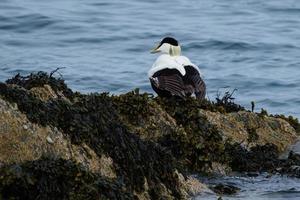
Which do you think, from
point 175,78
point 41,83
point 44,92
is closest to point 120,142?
point 44,92

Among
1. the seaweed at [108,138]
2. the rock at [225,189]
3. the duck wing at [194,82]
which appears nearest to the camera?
the seaweed at [108,138]

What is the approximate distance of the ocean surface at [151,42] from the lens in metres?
15.1

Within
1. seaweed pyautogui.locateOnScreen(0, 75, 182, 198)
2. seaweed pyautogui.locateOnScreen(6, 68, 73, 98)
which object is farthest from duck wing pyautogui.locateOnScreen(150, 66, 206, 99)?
seaweed pyautogui.locateOnScreen(0, 75, 182, 198)

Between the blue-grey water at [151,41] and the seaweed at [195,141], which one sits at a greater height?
the blue-grey water at [151,41]

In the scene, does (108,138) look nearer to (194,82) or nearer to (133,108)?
(133,108)

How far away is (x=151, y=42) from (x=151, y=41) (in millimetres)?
112

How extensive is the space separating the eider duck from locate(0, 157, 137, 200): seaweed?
3379mm

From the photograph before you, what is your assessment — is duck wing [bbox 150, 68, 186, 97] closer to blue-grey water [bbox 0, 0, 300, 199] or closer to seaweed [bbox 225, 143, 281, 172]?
seaweed [bbox 225, 143, 281, 172]

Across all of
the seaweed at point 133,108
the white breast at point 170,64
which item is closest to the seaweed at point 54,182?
the seaweed at point 133,108

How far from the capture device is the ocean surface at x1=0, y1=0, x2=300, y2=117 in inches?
595

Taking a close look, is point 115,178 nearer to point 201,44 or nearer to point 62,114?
point 62,114

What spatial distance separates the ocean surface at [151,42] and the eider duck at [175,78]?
358 cm

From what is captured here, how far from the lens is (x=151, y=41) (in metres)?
18.6

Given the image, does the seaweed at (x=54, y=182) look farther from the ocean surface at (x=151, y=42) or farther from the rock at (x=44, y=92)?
the ocean surface at (x=151, y=42)
